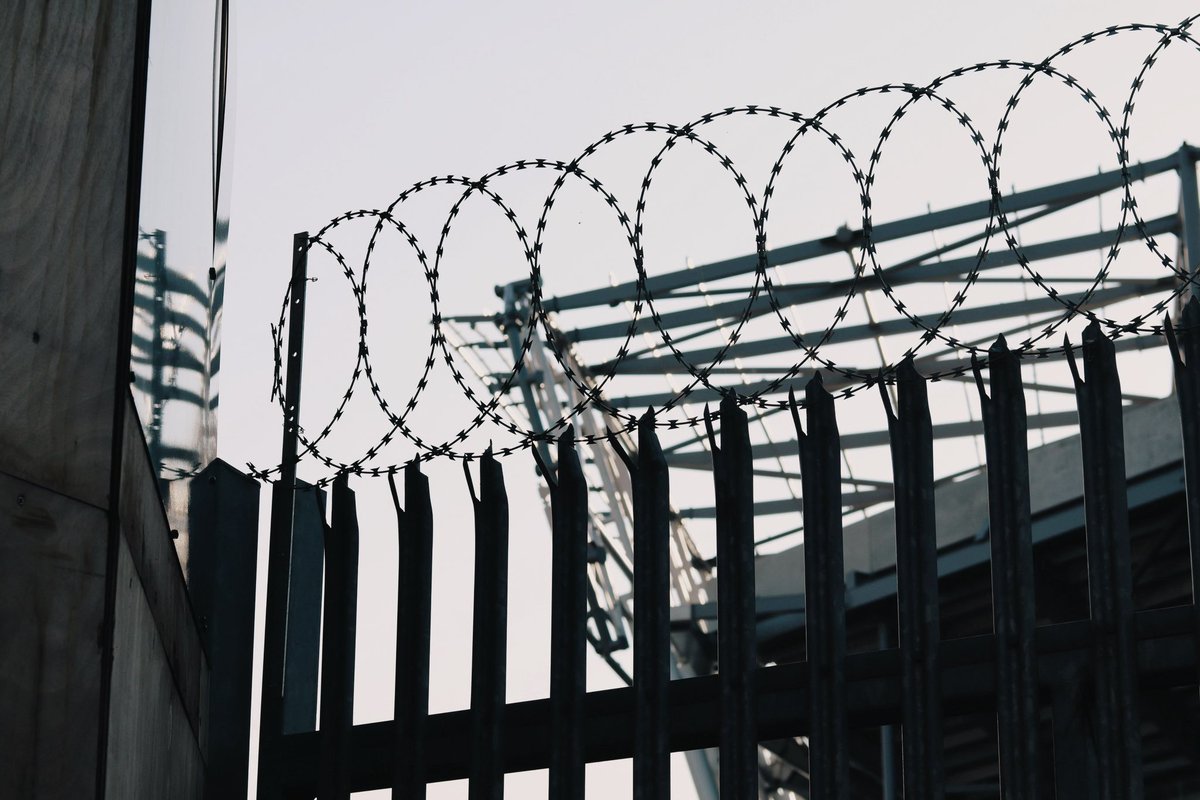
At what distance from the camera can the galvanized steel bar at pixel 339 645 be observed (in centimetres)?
765

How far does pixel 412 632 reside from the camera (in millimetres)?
7645

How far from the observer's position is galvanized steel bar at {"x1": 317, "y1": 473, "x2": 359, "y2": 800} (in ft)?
25.1

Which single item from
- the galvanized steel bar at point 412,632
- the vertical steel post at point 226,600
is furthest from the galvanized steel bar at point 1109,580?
the vertical steel post at point 226,600

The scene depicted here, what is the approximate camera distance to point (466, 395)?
7.57 m

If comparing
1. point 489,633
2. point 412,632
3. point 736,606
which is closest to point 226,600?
point 412,632

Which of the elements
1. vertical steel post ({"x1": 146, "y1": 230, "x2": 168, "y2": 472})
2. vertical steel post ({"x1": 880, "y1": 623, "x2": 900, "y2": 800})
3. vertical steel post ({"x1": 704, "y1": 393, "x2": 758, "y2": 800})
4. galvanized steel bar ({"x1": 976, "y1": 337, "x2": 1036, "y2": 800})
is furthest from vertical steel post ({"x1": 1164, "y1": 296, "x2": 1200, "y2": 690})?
vertical steel post ({"x1": 880, "y1": 623, "x2": 900, "y2": 800})

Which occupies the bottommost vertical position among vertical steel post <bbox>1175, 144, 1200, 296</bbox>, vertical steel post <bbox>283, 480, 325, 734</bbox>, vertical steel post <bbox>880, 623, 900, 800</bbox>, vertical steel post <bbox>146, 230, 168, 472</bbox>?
vertical steel post <bbox>283, 480, 325, 734</bbox>

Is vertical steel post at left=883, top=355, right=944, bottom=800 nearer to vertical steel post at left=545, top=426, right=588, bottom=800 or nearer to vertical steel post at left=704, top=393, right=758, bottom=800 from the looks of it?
vertical steel post at left=704, top=393, right=758, bottom=800

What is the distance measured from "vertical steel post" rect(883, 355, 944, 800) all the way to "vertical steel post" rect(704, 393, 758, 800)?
12.2 inches

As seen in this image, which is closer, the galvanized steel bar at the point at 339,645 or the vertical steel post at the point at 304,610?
the galvanized steel bar at the point at 339,645

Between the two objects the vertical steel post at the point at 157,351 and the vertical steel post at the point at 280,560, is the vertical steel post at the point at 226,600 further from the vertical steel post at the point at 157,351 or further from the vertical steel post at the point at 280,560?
the vertical steel post at the point at 157,351

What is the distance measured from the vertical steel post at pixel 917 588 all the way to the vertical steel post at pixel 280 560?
269 centimetres

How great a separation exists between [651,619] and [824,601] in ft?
2.43

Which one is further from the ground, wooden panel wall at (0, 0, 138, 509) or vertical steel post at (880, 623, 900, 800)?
vertical steel post at (880, 623, 900, 800)
